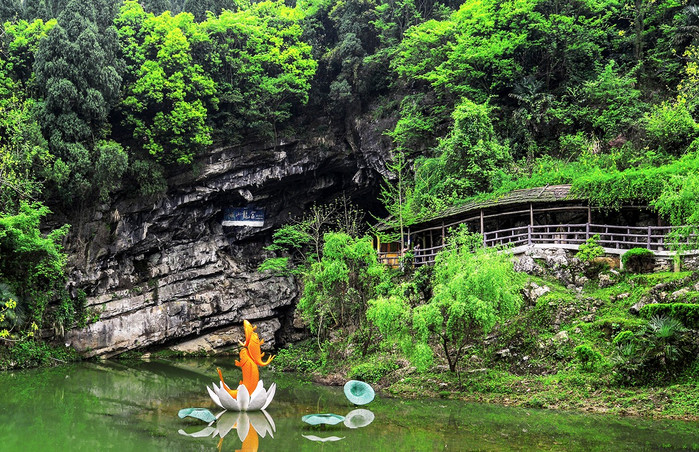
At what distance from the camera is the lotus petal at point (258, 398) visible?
1206 cm

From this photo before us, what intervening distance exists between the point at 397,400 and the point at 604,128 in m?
14.2

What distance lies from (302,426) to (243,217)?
1875 cm

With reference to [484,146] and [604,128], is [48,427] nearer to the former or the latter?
[484,146]

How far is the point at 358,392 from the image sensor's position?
1227 cm

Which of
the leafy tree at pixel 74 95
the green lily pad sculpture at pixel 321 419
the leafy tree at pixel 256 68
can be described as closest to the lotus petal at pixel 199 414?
the green lily pad sculpture at pixel 321 419

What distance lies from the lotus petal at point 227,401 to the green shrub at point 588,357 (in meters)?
7.59

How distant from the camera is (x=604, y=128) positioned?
21750 millimetres

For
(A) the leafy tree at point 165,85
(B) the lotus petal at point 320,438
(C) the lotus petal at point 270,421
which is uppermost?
(A) the leafy tree at point 165,85

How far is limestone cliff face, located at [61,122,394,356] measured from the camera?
24062mm

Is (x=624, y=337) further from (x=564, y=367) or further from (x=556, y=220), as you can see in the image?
(x=556, y=220)

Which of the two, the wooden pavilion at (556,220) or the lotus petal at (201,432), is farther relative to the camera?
the wooden pavilion at (556,220)

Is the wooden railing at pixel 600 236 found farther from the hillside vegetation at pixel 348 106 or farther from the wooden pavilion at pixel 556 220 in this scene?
the hillside vegetation at pixel 348 106

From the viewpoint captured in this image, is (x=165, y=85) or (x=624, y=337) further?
(x=165, y=85)

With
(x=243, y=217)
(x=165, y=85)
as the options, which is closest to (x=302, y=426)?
(x=165, y=85)
